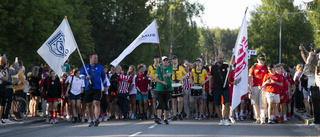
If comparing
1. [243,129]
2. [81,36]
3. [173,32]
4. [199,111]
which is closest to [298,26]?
[173,32]

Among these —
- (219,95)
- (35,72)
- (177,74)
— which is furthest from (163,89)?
(35,72)

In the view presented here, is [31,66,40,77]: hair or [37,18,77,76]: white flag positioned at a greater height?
[37,18,77,76]: white flag

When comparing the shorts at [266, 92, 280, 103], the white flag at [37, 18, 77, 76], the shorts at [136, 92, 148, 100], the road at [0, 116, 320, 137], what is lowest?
the road at [0, 116, 320, 137]

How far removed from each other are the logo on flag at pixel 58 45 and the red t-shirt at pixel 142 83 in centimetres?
344

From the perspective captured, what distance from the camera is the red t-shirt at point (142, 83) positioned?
1847cm

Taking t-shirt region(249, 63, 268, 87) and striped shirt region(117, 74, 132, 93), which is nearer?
t-shirt region(249, 63, 268, 87)

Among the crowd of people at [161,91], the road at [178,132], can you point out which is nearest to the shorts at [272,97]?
the crowd of people at [161,91]

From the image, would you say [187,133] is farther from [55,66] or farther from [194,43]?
[194,43]

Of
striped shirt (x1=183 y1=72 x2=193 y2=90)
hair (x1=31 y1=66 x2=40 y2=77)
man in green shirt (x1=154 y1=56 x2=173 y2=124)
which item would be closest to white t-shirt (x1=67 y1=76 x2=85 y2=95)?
hair (x1=31 y1=66 x2=40 y2=77)

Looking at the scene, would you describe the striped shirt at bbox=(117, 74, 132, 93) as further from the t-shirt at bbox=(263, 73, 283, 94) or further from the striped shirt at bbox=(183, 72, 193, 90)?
the t-shirt at bbox=(263, 73, 283, 94)

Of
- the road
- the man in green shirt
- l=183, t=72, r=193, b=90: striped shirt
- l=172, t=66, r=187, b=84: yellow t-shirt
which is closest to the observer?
the road

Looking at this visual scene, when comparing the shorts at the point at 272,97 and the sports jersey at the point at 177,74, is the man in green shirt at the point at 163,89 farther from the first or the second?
the shorts at the point at 272,97

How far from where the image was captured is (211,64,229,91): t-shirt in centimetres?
1503

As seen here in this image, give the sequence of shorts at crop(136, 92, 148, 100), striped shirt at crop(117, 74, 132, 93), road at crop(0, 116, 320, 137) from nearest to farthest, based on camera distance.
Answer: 1. road at crop(0, 116, 320, 137)
2. striped shirt at crop(117, 74, 132, 93)
3. shorts at crop(136, 92, 148, 100)
